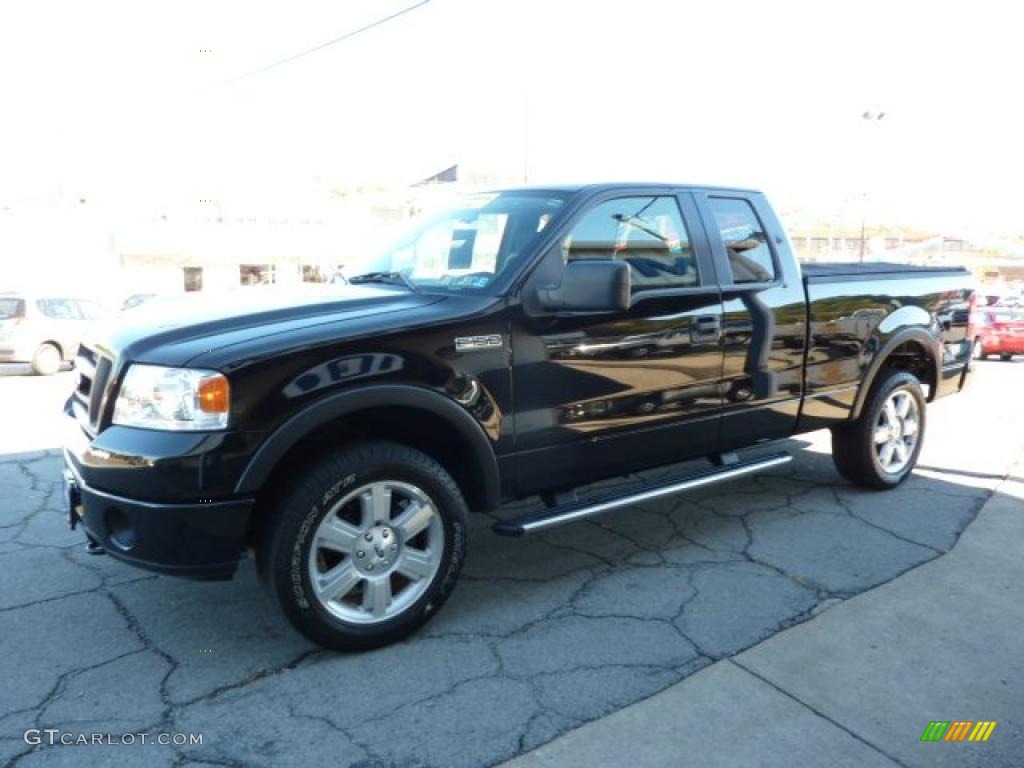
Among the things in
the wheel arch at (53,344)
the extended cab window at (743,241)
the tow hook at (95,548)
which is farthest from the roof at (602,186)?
the wheel arch at (53,344)

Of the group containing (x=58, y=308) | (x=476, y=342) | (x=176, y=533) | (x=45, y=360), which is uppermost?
(x=476, y=342)

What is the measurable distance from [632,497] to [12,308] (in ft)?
42.9

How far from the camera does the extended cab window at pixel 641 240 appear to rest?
12.7 ft

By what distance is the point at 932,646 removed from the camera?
339 centimetres

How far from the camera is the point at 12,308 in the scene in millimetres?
13477

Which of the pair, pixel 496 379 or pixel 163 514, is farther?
pixel 496 379

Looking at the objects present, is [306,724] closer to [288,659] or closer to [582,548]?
[288,659]

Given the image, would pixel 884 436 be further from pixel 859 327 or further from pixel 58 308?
pixel 58 308

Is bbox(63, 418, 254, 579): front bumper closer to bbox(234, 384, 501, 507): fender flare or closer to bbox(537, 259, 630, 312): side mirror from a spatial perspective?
bbox(234, 384, 501, 507): fender flare

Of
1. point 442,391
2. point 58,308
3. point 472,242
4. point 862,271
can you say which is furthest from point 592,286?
point 58,308

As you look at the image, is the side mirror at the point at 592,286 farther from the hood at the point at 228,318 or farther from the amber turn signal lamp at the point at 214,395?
the amber turn signal lamp at the point at 214,395

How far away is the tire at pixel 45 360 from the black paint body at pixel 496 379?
11.4 metres

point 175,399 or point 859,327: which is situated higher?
point 859,327

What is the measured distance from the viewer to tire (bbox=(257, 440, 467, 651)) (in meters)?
3.03
